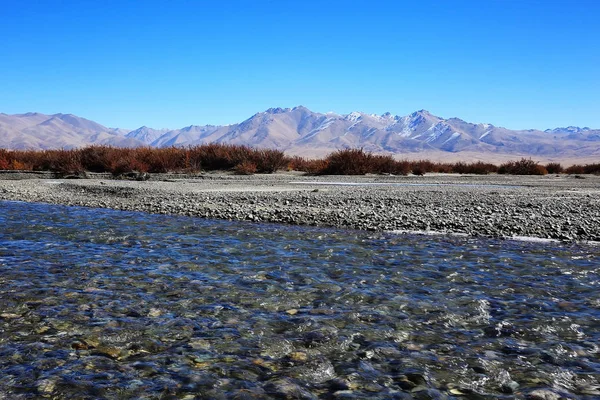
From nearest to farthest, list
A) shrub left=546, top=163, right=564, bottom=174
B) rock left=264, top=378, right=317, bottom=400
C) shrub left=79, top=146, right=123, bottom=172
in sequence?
rock left=264, top=378, right=317, bottom=400, shrub left=79, top=146, right=123, bottom=172, shrub left=546, top=163, right=564, bottom=174

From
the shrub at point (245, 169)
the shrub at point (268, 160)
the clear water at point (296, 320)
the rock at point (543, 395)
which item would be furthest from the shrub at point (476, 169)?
the rock at point (543, 395)

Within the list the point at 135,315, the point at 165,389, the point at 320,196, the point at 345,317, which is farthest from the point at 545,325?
the point at 320,196

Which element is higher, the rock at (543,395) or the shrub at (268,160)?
the shrub at (268,160)

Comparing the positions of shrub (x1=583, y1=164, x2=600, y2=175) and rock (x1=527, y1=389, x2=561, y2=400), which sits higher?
shrub (x1=583, y1=164, x2=600, y2=175)

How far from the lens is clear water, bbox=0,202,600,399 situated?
10.9 feet

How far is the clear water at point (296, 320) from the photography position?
10.9 ft

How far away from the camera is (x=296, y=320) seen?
177 inches

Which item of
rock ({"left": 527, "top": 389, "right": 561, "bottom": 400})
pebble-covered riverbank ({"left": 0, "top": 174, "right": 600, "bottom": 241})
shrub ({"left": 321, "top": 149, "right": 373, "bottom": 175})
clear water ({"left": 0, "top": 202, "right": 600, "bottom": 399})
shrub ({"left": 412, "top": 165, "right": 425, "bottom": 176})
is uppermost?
shrub ({"left": 321, "top": 149, "right": 373, "bottom": 175})

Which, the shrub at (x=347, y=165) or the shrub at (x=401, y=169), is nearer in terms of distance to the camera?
the shrub at (x=347, y=165)

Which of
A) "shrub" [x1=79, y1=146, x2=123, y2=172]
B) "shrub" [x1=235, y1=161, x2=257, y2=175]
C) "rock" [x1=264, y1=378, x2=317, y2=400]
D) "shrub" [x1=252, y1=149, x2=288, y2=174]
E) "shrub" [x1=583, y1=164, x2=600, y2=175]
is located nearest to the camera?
"rock" [x1=264, y1=378, x2=317, y2=400]

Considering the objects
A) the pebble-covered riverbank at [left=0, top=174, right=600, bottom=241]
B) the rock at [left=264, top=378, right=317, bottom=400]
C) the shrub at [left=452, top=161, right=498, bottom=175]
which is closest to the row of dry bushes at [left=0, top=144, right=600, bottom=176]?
the shrub at [left=452, top=161, right=498, bottom=175]

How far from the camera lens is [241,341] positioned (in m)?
3.99

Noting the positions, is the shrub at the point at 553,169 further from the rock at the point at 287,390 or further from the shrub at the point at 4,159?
the rock at the point at 287,390

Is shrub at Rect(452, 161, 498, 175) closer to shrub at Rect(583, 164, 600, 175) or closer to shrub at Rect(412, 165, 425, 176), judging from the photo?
shrub at Rect(412, 165, 425, 176)
